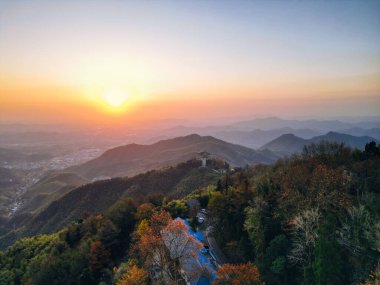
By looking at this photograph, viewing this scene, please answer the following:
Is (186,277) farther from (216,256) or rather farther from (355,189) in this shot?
(355,189)

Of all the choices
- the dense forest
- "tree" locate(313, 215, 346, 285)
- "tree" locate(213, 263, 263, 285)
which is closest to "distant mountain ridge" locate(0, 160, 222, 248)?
the dense forest

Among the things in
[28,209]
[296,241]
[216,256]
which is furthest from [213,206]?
[28,209]

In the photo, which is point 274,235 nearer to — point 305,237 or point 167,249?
point 305,237

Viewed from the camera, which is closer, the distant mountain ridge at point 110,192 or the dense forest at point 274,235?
the dense forest at point 274,235

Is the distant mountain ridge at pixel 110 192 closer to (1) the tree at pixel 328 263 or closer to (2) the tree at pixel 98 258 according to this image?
(2) the tree at pixel 98 258

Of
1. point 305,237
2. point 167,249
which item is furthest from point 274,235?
point 167,249

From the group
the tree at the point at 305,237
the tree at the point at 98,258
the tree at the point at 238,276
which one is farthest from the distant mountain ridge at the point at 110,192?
the tree at the point at 238,276
